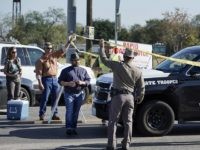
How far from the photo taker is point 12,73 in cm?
1441

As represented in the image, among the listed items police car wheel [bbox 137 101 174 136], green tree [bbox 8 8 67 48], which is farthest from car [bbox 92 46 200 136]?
green tree [bbox 8 8 67 48]

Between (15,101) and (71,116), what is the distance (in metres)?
2.50

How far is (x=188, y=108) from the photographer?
1131 centimetres

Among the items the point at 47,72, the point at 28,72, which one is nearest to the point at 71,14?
the point at 28,72

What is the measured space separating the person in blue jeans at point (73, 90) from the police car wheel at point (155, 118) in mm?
1326

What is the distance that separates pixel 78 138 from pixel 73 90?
1022mm

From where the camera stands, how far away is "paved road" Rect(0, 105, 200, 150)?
1016cm

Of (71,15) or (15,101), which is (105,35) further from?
(15,101)

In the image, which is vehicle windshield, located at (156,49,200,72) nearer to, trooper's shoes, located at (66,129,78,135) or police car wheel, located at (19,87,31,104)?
trooper's shoes, located at (66,129,78,135)

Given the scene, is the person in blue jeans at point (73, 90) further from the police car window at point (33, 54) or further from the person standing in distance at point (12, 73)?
the police car window at point (33, 54)

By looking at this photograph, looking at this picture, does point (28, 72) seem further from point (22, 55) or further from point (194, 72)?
point (194, 72)

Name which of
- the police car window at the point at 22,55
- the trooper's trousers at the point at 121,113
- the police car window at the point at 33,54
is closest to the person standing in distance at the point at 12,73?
the police car window at the point at 22,55

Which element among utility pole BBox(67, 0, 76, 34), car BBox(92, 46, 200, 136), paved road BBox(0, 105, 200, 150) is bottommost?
paved road BBox(0, 105, 200, 150)

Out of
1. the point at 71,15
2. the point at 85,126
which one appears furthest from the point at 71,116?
the point at 71,15
